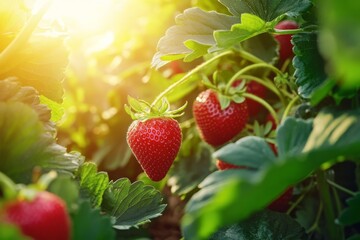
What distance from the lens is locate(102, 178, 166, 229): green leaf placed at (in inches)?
36.5

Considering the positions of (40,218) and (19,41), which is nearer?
(40,218)

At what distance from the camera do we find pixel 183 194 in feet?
5.06

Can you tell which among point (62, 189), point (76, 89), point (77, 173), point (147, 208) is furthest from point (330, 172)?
point (76, 89)

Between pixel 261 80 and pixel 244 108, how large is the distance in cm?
7

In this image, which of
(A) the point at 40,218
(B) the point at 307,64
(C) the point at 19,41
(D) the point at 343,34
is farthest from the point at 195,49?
(D) the point at 343,34

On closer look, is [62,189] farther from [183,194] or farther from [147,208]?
[183,194]

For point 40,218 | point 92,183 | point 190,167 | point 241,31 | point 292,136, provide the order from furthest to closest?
point 190,167, point 241,31, point 92,183, point 292,136, point 40,218

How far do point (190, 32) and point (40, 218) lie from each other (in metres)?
0.61

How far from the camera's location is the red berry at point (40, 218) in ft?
2.05

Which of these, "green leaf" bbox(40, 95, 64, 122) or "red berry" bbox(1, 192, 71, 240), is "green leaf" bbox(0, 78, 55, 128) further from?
"red berry" bbox(1, 192, 71, 240)

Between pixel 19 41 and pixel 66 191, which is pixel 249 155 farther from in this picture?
pixel 19 41

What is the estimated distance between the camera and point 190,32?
1.16 meters

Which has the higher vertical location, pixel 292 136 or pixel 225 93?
pixel 292 136

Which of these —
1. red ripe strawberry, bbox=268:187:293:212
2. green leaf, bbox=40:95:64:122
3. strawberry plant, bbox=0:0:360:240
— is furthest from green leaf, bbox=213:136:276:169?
red ripe strawberry, bbox=268:187:293:212
